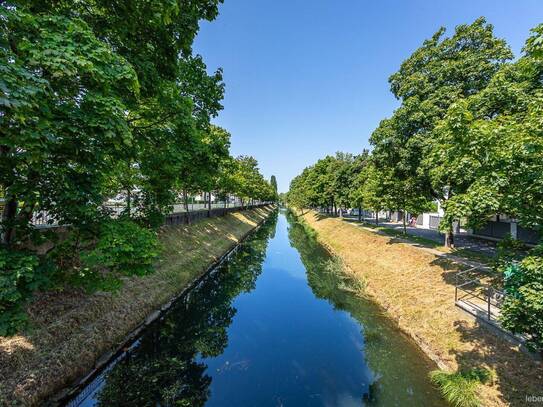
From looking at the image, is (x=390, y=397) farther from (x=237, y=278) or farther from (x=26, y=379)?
(x=237, y=278)

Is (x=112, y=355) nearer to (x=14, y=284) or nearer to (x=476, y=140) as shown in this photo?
(x=14, y=284)

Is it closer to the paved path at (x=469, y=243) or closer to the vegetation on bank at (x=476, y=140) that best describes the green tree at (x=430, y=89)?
the vegetation on bank at (x=476, y=140)

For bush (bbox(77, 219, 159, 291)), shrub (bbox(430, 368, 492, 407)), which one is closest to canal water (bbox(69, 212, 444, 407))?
shrub (bbox(430, 368, 492, 407))

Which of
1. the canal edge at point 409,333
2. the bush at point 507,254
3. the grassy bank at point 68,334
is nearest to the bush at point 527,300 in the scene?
the bush at point 507,254

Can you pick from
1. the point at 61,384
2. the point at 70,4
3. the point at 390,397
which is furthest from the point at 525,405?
the point at 70,4

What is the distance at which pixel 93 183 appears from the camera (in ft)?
18.7

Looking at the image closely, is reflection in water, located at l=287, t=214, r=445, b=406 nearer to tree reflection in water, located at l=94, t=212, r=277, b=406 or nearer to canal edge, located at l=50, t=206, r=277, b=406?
tree reflection in water, located at l=94, t=212, r=277, b=406

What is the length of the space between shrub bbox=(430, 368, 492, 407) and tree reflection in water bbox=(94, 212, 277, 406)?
25.6 feet

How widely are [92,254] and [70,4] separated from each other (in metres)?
6.49

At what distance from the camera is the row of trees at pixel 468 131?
6629 mm

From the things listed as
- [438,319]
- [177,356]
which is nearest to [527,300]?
[438,319]

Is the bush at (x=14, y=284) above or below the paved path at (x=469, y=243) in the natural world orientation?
above

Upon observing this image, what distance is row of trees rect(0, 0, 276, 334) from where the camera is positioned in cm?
435

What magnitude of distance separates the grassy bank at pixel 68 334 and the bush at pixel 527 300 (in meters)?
12.2
